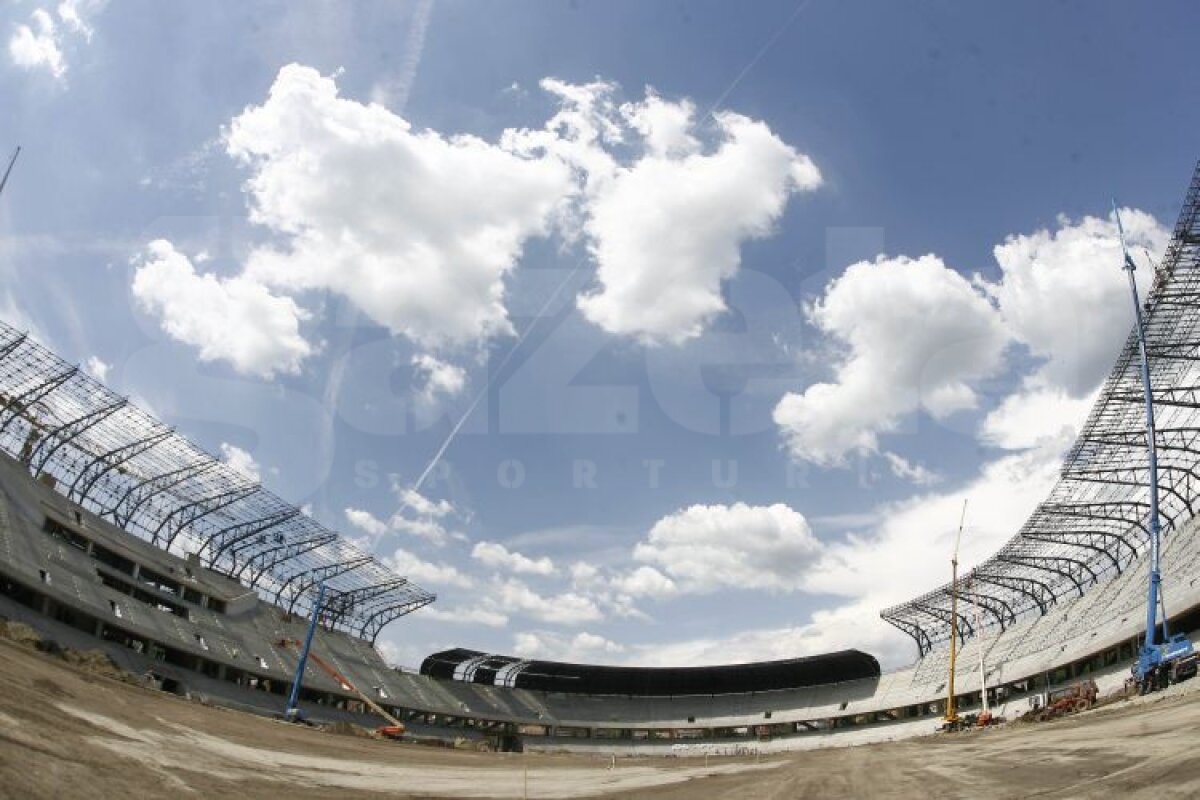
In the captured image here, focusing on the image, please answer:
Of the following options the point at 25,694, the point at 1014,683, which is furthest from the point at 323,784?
the point at 1014,683

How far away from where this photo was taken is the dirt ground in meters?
10.5

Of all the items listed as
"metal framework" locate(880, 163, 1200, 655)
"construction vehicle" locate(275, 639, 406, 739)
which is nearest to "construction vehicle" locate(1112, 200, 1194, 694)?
"metal framework" locate(880, 163, 1200, 655)

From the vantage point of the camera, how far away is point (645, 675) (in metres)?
89.6

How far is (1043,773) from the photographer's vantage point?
14.0 m

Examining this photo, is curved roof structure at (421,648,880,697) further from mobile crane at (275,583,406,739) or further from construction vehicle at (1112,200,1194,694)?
construction vehicle at (1112,200,1194,694)

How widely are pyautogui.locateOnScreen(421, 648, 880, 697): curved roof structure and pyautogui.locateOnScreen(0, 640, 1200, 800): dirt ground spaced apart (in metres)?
59.2

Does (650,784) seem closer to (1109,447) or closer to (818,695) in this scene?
(1109,447)

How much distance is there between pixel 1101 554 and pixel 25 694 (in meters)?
75.2

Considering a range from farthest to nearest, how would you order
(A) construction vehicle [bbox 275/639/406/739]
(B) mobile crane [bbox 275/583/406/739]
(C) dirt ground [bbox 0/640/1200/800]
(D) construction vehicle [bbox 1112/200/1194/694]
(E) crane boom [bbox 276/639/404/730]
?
(E) crane boom [bbox 276/639/404/730] < (A) construction vehicle [bbox 275/639/406/739] < (B) mobile crane [bbox 275/583/406/739] < (D) construction vehicle [bbox 1112/200/1194/694] < (C) dirt ground [bbox 0/640/1200/800]

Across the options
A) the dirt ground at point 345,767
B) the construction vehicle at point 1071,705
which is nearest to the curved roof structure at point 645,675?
the construction vehicle at point 1071,705

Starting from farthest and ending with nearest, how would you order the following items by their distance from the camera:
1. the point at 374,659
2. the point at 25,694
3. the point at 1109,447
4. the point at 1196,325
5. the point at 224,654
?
the point at 374,659 → the point at 224,654 → the point at 1109,447 → the point at 1196,325 → the point at 25,694

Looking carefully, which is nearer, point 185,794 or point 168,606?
point 185,794

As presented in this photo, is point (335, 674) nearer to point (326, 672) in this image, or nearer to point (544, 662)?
point (326, 672)

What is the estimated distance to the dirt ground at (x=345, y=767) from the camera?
10516 mm
